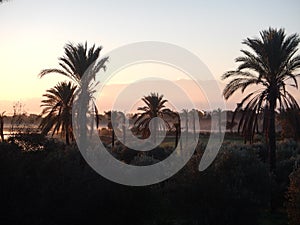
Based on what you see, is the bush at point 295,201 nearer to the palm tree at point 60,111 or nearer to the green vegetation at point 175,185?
the green vegetation at point 175,185

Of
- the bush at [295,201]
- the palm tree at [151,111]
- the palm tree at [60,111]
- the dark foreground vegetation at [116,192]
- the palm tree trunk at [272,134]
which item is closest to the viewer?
the dark foreground vegetation at [116,192]

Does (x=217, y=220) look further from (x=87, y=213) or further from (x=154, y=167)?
Result: (x=154, y=167)

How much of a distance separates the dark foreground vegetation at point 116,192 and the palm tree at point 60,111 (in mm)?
9484

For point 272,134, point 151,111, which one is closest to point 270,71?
point 272,134

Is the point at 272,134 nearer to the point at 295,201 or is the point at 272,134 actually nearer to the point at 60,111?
the point at 295,201

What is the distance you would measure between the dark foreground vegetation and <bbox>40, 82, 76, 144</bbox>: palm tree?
9484 millimetres

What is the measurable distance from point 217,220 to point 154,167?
6.59 meters

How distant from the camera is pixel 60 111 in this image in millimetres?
26359

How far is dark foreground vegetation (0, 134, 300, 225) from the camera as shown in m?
12.8

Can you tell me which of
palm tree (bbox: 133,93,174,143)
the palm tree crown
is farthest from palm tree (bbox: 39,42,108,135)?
palm tree (bbox: 133,93,174,143)

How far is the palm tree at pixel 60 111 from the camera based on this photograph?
26750mm

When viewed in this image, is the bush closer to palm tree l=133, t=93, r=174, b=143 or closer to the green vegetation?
the green vegetation

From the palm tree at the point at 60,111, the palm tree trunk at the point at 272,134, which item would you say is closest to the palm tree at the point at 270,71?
the palm tree trunk at the point at 272,134

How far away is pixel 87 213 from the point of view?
45.9 feet
